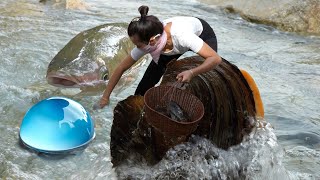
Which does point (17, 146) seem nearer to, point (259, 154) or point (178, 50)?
point (178, 50)

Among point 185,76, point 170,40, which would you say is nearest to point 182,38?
point 170,40

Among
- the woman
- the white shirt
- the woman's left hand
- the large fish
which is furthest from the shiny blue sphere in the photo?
the woman's left hand

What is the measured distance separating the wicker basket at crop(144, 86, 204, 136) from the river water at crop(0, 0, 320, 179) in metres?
0.29

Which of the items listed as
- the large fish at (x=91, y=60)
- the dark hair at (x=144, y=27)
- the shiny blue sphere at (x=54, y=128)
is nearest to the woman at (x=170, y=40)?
the dark hair at (x=144, y=27)

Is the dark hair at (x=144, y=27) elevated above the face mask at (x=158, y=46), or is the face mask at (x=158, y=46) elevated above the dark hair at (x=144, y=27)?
the dark hair at (x=144, y=27)

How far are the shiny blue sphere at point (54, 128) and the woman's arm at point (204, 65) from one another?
135cm

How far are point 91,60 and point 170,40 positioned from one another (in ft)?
7.36

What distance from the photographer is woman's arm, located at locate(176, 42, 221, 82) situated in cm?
345

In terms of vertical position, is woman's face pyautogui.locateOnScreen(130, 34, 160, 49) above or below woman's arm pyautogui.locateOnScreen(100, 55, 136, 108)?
above

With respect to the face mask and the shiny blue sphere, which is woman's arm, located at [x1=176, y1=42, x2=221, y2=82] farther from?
the shiny blue sphere

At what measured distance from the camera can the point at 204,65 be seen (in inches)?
140

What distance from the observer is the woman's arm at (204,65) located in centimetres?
345

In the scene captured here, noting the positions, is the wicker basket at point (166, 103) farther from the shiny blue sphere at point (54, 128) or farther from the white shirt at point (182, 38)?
the shiny blue sphere at point (54, 128)

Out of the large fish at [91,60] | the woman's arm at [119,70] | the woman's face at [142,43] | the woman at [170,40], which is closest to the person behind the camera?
the woman at [170,40]
